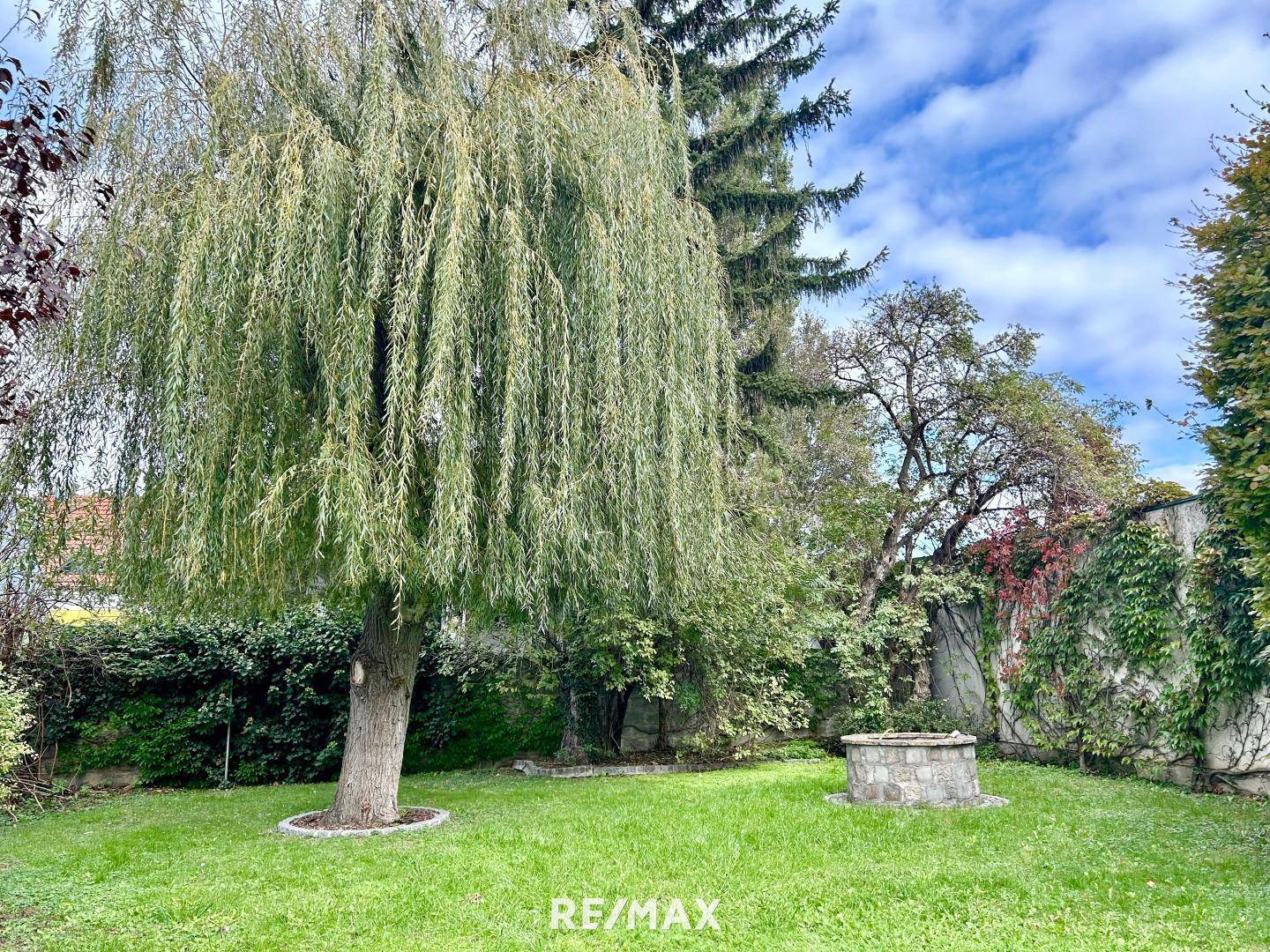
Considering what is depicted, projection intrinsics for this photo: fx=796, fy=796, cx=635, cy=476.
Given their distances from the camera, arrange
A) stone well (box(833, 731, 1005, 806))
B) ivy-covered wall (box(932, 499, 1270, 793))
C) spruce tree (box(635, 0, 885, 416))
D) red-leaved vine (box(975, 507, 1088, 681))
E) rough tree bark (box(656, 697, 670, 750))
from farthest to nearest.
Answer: spruce tree (box(635, 0, 885, 416)) < rough tree bark (box(656, 697, 670, 750)) < red-leaved vine (box(975, 507, 1088, 681)) < ivy-covered wall (box(932, 499, 1270, 793)) < stone well (box(833, 731, 1005, 806))

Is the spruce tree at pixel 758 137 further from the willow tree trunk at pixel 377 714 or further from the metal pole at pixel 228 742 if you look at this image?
the metal pole at pixel 228 742

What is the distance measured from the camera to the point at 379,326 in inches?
224

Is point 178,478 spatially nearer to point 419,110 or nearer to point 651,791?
point 419,110

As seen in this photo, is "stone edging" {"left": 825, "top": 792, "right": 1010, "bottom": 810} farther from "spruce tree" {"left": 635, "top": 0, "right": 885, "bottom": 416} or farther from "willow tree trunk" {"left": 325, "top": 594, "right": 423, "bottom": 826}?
"spruce tree" {"left": 635, "top": 0, "right": 885, "bottom": 416}

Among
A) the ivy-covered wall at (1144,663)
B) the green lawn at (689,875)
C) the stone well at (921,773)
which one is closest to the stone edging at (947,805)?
the stone well at (921,773)

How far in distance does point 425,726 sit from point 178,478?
5738 mm

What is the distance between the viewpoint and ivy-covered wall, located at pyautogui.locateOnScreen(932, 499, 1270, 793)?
6.73m

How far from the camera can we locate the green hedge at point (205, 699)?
860 cm

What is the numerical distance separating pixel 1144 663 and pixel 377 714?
277 inches

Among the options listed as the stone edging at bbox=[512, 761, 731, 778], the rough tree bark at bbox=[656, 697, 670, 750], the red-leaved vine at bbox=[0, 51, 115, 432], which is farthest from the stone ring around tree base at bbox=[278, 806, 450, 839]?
the rough tree bark at bbox=[656, 697, 670, 750]

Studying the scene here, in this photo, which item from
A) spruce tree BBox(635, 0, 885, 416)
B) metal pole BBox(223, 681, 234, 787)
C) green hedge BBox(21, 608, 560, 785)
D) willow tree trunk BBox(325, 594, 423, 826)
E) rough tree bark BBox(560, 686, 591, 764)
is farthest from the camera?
spruce tree BBox(635, 0, 885, 416)

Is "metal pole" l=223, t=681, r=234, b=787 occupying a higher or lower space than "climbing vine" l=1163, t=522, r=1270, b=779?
lower

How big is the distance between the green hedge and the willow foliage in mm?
3931

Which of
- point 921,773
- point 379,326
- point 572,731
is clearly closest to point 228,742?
point 572,731
